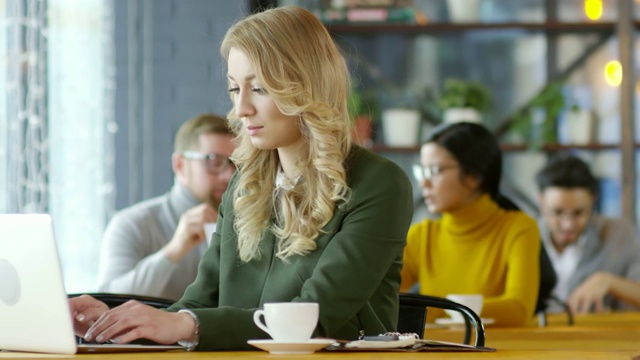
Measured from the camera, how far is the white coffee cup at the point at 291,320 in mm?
1642

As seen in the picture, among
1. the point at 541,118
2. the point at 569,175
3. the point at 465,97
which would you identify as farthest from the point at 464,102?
the point at 569,175

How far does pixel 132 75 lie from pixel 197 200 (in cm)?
134

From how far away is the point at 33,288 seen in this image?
1.58 m

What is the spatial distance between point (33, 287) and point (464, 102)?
4.08 meters

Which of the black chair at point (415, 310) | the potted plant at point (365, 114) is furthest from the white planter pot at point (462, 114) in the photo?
the black chair at point (415, 310)

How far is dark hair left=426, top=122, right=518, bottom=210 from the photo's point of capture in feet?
12.5

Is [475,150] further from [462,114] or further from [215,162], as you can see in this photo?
[462,114]

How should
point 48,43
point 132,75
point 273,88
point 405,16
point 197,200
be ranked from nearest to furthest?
point 273,88 < point 197,200 < point 48,43 < point 132,75 < point 405,16

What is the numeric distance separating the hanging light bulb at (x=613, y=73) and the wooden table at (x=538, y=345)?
2.11 m

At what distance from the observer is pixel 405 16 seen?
5.50m

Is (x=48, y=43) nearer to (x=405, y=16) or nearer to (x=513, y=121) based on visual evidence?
(x=405, y=16)

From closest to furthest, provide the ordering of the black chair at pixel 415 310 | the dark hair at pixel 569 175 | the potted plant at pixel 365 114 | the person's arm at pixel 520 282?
the black chair at pixel 415 310 < the person's arm at pixel 520 282 < the dark hair at pixel 569 175 < the potted plant at pixel 365 114

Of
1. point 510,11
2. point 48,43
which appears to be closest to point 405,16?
point 510,11

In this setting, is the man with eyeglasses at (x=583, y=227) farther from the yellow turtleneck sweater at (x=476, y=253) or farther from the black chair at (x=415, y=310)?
the black chair at (x=415, y=310)
